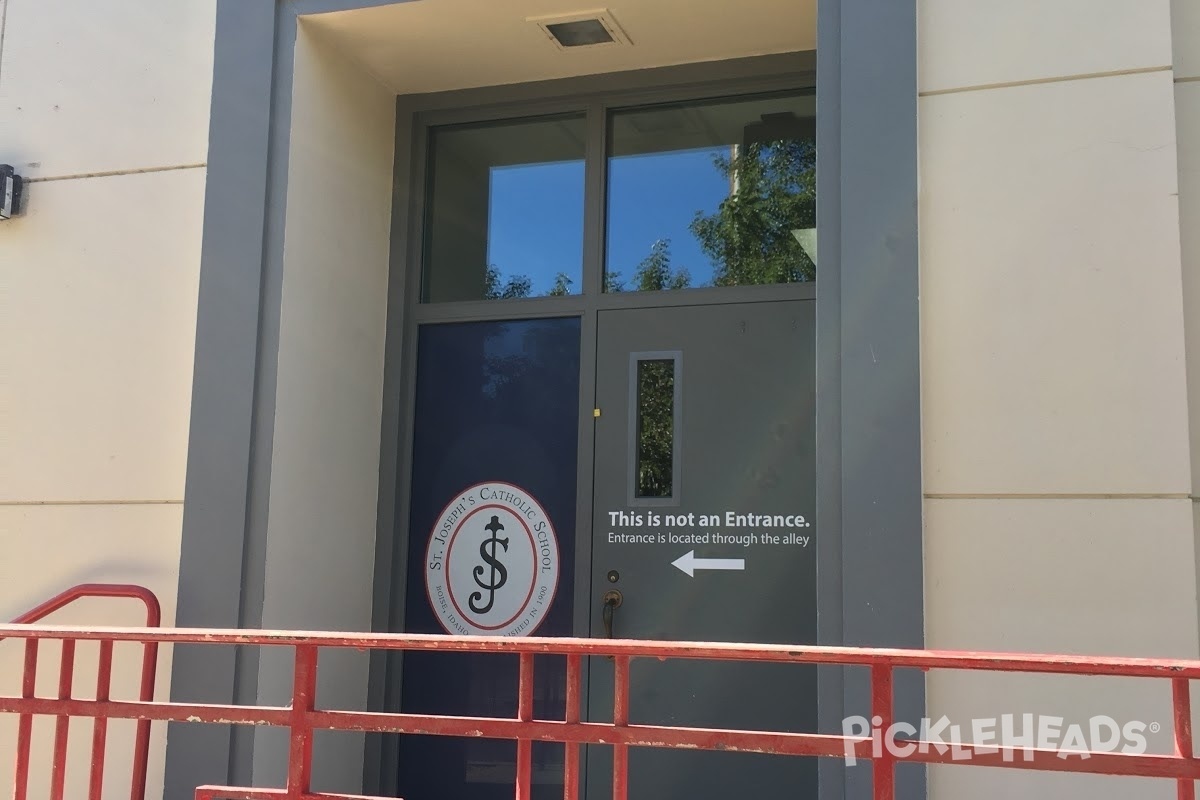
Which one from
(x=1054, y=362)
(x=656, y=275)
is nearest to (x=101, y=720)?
(x=656, y=275)

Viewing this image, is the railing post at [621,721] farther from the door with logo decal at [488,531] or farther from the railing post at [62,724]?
the door with logo decal at [488,531]

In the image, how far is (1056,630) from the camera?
3.31m

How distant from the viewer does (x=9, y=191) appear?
14.9ft

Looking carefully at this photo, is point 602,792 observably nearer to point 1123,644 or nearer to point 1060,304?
point 1123,644

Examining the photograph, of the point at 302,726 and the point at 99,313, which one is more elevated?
the point at 99,313

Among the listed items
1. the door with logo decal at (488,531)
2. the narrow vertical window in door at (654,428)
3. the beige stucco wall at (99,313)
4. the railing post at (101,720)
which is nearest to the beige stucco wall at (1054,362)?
the narrow vertical window in door at (654,428)

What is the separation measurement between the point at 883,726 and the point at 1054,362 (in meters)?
1.63

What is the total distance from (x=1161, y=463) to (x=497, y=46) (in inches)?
114

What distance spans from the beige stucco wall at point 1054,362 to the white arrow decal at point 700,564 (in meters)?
1.04

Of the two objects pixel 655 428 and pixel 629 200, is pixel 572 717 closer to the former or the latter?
pixel 655 428

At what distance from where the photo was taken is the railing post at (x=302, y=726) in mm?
2625

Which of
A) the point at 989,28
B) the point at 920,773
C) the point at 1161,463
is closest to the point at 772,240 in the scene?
the point at 989,28

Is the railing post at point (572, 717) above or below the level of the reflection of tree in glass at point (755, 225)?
below

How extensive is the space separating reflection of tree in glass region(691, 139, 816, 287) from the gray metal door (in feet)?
0.58
